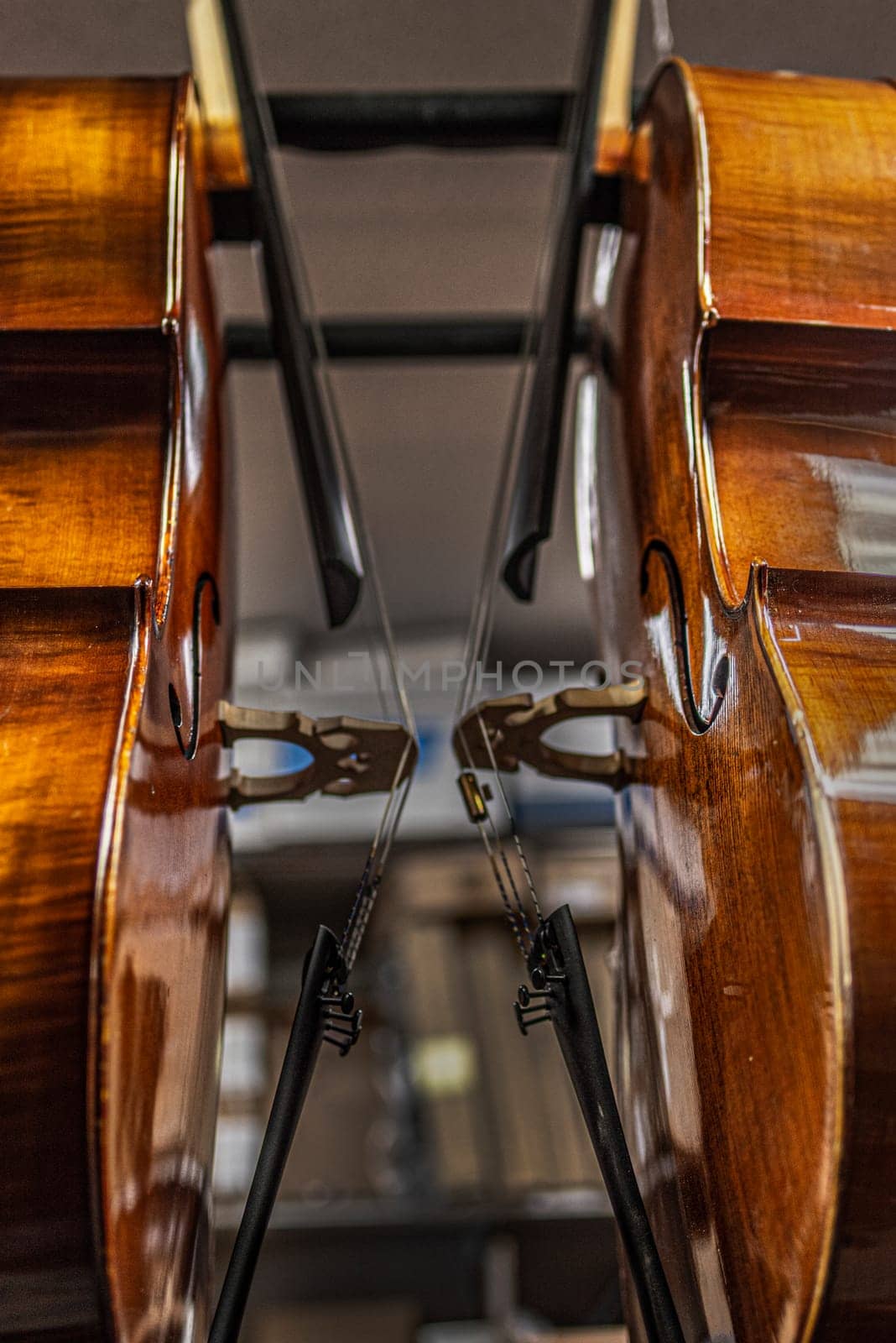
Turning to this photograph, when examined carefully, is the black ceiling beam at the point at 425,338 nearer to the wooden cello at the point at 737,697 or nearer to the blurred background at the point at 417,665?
the blurred background at the point at 417,665

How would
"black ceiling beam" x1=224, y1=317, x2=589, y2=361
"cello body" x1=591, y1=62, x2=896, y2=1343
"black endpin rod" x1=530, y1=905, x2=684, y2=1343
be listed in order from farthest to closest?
"black ceiling beam" x1=224, y1=317, x2=589, y2=361 < "black endpin rod" x1=530, y1=905, x2=684, y2=1343 < "cello body" x1=591, y1=62, x2=896, y2=1343

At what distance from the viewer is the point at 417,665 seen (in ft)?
12.3

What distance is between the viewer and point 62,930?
652 mm

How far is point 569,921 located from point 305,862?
3.08m

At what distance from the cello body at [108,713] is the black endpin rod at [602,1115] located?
9.5 inches

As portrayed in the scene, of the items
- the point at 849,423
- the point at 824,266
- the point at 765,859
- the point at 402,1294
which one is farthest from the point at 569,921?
the point at 402,1294

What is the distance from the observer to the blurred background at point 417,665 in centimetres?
175

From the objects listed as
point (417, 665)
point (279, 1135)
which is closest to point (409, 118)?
point (279, 1135)

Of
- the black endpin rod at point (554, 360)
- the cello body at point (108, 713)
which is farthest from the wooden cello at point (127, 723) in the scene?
the black endpin rod at point (554, 360)

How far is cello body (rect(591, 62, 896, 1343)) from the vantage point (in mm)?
637

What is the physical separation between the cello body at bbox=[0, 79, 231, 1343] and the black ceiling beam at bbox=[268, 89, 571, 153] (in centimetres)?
20

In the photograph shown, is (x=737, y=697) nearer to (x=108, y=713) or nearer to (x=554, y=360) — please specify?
(x=108, y=713)

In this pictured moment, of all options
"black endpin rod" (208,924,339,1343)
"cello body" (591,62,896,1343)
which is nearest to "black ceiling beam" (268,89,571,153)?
"cello body" (591,62,896,1343)

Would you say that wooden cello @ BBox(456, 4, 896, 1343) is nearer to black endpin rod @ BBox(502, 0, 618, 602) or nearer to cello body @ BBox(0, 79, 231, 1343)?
black endpin rod @ BBox(502, 0, 618, 602)
